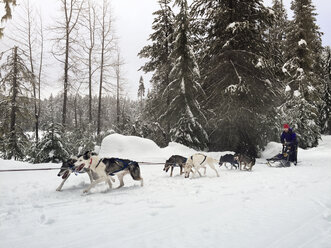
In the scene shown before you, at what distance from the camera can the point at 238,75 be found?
12.1 meters

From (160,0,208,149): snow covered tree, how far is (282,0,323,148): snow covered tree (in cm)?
952

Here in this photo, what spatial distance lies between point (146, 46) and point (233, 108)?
896cm

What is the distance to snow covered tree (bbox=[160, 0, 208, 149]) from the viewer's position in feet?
46.4

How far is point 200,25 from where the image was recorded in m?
14.1

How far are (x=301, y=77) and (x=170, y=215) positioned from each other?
19.8 metres

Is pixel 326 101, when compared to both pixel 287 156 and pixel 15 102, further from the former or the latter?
pixel 15 102

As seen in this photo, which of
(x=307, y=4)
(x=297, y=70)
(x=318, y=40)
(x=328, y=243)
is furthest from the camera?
(x=318, y=40)

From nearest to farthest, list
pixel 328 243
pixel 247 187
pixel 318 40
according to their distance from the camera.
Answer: pixel 328 243
pixel 247 187
pixel 318 40

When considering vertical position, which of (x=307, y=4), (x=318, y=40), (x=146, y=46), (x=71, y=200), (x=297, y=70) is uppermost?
(x=307, y=4)

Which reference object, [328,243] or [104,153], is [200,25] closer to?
[104,153]

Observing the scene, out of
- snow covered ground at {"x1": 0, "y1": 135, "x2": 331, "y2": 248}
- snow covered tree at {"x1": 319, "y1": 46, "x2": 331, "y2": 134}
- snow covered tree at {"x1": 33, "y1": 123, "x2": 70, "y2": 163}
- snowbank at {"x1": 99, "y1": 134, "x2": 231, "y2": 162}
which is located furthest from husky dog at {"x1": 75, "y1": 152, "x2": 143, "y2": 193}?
snow covered tree at {"x1": 319, "y1": 46, "x2": 331, "y2": 134}

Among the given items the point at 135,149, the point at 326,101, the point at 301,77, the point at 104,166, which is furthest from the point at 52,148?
the point at 326,101

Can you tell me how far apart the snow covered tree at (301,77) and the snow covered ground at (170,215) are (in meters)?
15.4

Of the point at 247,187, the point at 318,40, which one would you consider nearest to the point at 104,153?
the point at 247,187
